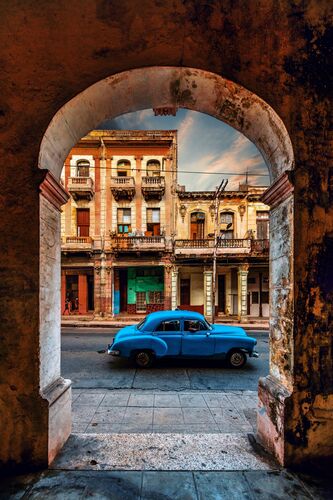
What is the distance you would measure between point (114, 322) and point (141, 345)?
31.0 feet

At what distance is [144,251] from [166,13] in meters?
14.3

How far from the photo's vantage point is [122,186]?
16.8 meters

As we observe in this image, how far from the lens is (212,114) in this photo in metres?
3.31

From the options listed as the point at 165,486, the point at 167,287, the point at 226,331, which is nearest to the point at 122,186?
the point at 167,287

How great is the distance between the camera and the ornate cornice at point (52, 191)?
8.47ft

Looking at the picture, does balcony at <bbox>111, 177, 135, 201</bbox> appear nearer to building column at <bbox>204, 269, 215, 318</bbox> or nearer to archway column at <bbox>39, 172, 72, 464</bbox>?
building column at <bbox>204, 269, 215, 318</bbox>

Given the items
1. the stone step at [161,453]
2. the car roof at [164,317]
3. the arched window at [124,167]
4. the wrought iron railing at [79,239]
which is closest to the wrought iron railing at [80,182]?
the arched window at [124,167]

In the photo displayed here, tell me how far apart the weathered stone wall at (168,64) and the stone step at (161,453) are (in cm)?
37

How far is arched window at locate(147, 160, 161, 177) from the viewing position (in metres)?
17.2

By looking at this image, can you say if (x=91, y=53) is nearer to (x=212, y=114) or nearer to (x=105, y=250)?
(x=212, y=114)

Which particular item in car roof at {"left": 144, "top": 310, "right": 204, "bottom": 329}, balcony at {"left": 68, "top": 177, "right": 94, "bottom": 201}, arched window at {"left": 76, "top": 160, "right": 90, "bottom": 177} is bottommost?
car roof at {"left": 144, "top": 310, "right": 204, "bottom": 329}

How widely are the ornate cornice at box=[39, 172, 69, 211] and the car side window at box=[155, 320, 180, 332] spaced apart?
16.8 ft

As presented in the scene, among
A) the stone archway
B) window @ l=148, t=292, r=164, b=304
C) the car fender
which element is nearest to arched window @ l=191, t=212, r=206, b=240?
window @ l=148, t=292, r=164, b=304

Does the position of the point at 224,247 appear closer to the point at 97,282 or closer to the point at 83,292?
the point at 97,282
